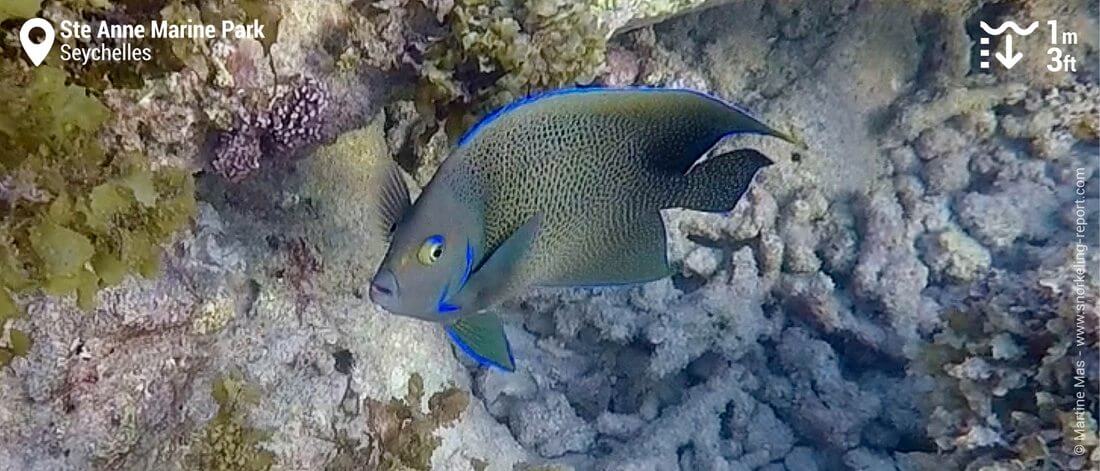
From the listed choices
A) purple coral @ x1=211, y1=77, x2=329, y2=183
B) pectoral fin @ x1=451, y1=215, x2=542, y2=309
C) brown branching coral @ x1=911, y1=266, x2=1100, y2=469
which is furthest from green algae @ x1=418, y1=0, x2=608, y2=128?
brown branching coral @ x1=911, y1=266, x2=1100, y2=469

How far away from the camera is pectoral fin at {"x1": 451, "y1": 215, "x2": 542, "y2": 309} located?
1.62 meters

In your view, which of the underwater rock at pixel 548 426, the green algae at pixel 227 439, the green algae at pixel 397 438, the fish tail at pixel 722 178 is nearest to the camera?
the fish tail at pixel 722 178

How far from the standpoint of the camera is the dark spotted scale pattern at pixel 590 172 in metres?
1.62

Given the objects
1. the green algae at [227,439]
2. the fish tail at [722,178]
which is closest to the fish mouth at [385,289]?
the fish tail at [722,178]

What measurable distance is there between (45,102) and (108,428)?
0.90 meters

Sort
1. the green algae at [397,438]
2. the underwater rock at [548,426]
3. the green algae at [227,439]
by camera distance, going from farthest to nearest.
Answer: the underwater rock at [548,426] < the green algae at [397,438] < the green algae at [227,439]

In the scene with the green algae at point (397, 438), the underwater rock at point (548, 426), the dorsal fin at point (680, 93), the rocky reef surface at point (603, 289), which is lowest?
the underwater rock at point (548, 426)

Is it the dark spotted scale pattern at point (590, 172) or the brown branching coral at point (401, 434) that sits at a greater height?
the dark spotted scale pattern at point (590, 172)

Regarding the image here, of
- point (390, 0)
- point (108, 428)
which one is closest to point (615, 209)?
point (390, 0)

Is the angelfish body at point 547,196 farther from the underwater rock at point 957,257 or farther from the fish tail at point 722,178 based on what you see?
the underwater rock at point 957,257

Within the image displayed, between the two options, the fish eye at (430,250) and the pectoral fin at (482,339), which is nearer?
the fish eye at (430,250)

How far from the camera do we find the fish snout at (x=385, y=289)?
5.02 feet

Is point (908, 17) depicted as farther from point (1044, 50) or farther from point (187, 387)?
point (187, 387)

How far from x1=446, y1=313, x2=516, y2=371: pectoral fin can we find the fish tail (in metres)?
0.51
